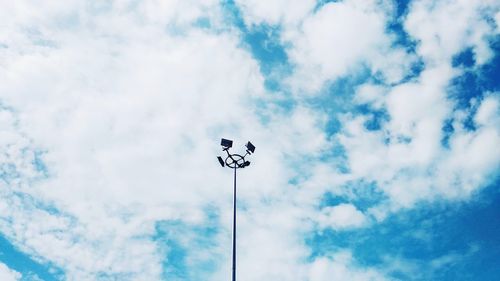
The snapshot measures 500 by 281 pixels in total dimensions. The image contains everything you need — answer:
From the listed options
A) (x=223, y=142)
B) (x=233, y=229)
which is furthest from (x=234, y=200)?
(x=223, y=142)

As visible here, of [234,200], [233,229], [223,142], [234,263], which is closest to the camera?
[234,263]

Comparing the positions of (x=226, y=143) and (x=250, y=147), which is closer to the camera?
(x=226, y=143)

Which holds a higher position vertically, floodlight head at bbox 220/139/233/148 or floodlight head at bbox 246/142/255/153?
floodlight head at bbox 246/142/255/153

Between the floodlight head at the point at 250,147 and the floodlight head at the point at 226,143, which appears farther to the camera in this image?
the floodlight head at the point at 250,147

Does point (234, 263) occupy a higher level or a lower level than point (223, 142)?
lower

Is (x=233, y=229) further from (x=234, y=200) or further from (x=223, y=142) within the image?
(x=223, y=142)

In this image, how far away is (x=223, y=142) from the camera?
72.7 feet

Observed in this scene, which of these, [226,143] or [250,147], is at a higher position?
[250,147]

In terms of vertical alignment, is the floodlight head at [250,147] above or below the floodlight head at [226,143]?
above

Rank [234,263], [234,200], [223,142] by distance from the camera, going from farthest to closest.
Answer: [223,142]
[234,200]
[234,263]

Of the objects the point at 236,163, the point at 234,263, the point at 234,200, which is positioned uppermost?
the point at 236,163

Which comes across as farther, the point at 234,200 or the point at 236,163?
the point at 236,163

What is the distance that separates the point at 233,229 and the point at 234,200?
76.3 inches

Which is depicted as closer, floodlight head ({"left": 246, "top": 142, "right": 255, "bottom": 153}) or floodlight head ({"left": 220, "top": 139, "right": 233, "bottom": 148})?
floodlight head ({"left": 220, "top": 139, "right": 233, "bottom": 148})
